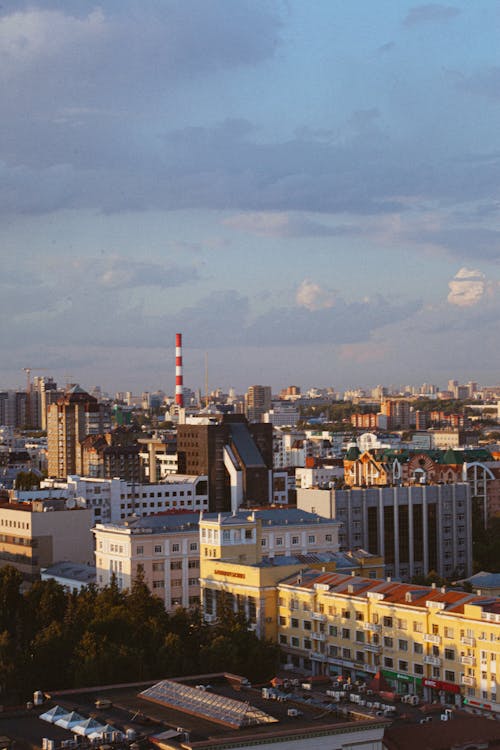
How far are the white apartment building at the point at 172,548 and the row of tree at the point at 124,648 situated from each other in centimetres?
697

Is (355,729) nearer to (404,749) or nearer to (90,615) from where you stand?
(404,749)

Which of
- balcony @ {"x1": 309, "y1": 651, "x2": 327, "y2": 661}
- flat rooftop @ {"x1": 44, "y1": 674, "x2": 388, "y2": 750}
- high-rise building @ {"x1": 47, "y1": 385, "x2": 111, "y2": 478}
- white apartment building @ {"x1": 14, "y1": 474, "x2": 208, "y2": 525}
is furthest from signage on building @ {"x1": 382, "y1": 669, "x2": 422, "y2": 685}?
high-rise building @ {"x1": 47, "y1": 385, "x2": 111, "y2": 478}

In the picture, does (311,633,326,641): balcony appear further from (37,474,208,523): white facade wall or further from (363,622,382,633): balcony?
(37,474,208,523): white facade wall

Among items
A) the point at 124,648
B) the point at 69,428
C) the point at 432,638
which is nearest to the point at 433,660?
the point at 432,638

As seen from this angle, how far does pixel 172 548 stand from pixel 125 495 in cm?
1831

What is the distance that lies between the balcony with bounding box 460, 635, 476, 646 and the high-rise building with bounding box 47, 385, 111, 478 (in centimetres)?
6698

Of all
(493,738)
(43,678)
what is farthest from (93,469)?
(493,738)

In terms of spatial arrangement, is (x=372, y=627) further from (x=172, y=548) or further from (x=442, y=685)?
(x=172, y=548)

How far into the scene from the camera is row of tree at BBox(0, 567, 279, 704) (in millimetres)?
29453

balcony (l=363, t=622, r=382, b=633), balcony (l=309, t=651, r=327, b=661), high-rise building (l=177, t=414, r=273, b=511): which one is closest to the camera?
balcony (l=363, t=622, r=382, b=633)

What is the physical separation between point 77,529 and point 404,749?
2830 centimetres

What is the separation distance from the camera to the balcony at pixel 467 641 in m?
29.7

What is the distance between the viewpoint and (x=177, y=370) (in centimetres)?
10181

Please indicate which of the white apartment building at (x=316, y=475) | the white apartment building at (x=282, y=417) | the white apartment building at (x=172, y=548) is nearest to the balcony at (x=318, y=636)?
the white apartment building at (x=172, y=548)
